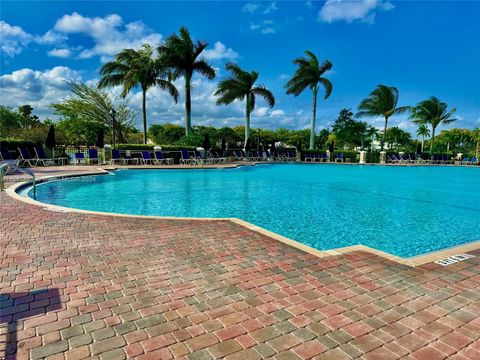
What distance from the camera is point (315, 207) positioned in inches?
350

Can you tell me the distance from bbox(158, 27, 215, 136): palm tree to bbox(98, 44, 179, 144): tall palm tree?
0.87 metres

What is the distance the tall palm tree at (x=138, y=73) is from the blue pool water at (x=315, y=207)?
1386cm

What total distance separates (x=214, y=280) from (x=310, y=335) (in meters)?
1.20

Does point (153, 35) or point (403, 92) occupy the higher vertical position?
point (153, 35)

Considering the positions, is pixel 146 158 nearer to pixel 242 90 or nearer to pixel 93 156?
pixel 93 156

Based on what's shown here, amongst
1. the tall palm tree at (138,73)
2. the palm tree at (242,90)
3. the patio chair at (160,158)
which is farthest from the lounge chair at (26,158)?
the palm tree at (242,90)

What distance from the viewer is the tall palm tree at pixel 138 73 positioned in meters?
24.7

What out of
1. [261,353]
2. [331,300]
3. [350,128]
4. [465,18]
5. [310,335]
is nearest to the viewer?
[261,353]

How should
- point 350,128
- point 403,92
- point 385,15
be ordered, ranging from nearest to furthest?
point 385,15 < point 403,92 < point 350,128

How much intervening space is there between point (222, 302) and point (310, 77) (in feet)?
101

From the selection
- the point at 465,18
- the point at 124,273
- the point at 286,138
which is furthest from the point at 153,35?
the point at 286,138

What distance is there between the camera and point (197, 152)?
893 inches

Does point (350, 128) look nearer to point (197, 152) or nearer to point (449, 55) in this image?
point (449, 55)

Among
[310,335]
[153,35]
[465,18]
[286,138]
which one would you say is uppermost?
[153,35]
